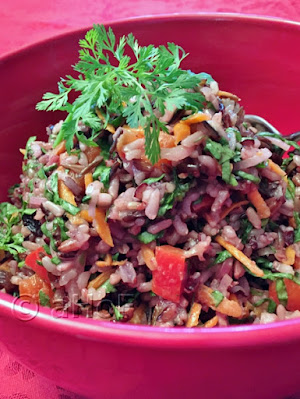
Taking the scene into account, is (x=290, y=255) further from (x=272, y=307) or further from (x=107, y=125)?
(x=107, y=125)

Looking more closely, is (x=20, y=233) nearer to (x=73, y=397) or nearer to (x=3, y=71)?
(x=73, y=397)

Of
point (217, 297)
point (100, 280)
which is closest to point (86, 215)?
point (100, 280)

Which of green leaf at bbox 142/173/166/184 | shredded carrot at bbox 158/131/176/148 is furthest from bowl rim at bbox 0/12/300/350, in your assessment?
shredded carrot at bbox 158/131/176/148

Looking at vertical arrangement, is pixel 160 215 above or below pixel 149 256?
above

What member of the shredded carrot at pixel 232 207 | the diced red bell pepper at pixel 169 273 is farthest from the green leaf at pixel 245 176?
the diced red bell pepper at pixel 169 273

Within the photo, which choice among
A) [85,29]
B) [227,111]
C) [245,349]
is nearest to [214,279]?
[245,349]
